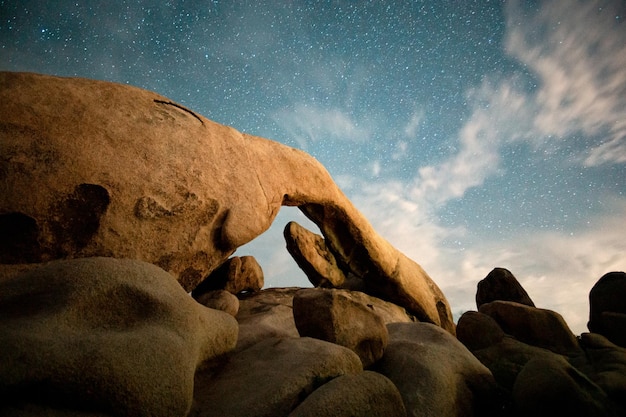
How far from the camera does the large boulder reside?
399cm

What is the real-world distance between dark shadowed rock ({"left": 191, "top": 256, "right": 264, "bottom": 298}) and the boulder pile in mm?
34

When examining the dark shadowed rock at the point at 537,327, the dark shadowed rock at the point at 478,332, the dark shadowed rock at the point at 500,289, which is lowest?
the dark shadowed rock at the point at 478,332

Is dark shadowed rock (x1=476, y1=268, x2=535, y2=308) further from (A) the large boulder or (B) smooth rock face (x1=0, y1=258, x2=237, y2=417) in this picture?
(B) smooth rock face (x1=0, y1=258, x2=237, y2=417)

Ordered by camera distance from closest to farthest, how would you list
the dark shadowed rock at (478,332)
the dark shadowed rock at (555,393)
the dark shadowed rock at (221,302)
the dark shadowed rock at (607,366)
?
the dark shadowed rock at (555,393)
the dark shadowed rock at (607,366)
the dark shadowed rock at (221,302)
the dark shadowed rock at (478,332)

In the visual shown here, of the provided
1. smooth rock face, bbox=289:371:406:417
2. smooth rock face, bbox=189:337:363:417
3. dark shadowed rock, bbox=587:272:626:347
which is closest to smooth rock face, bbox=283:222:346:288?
smooth rock face, bbox=189:337:363:417

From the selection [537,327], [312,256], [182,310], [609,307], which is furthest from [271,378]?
[609,307]

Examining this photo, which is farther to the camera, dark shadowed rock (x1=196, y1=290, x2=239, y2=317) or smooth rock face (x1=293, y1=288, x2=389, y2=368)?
dark shadowed rock (x1=196, y1=290, x2=239, y2=317)

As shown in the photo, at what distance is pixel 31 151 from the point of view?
13.1 feet

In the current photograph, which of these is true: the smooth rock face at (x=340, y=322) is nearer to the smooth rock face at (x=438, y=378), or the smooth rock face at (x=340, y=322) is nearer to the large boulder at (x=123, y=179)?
the smooth rock face at (x=438, y=378)

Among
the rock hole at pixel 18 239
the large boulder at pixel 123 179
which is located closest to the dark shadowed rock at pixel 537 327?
the large boulder at pixel 123 179

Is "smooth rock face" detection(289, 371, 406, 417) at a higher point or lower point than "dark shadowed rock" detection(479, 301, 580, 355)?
lower

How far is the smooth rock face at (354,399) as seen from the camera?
7.58ft

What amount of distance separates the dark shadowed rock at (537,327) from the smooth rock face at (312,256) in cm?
463

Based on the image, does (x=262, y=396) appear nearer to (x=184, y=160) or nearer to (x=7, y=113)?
(x=184, y=160)
